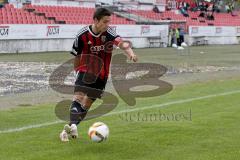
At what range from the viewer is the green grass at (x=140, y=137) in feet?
23.4

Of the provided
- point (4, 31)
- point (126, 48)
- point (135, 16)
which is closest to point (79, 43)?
point (126, 48)

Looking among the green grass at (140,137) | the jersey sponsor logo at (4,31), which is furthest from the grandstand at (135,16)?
the green grass at (140,137)

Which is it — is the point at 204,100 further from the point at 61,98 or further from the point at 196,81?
the point at 196,81

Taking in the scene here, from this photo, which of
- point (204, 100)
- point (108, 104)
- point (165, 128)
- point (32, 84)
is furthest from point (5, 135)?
point (32, 84)

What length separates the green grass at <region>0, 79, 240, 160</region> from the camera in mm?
7117

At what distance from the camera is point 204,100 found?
43.3 ft

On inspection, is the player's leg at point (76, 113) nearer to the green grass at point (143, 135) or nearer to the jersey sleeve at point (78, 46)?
the green grass at point (143, 135)

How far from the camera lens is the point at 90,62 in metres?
8.06

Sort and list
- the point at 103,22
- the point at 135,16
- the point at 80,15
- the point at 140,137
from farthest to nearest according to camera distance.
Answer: the point at 135,16, the point at 80,15, the point at 140,137, the point at 103,22

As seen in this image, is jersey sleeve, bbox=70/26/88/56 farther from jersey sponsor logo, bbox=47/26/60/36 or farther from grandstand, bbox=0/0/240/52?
jersey sponsor logo, bbox=47/26/60/36

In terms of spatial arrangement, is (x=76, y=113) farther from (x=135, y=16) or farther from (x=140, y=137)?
(x=135, y=16)

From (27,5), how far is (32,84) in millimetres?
22544

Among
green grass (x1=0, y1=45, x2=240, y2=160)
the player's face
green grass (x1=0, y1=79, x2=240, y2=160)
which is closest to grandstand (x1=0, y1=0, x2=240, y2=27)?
green grass (x1=0, y1=45, x2=240, y2=160)

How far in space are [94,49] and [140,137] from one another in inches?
60.8
